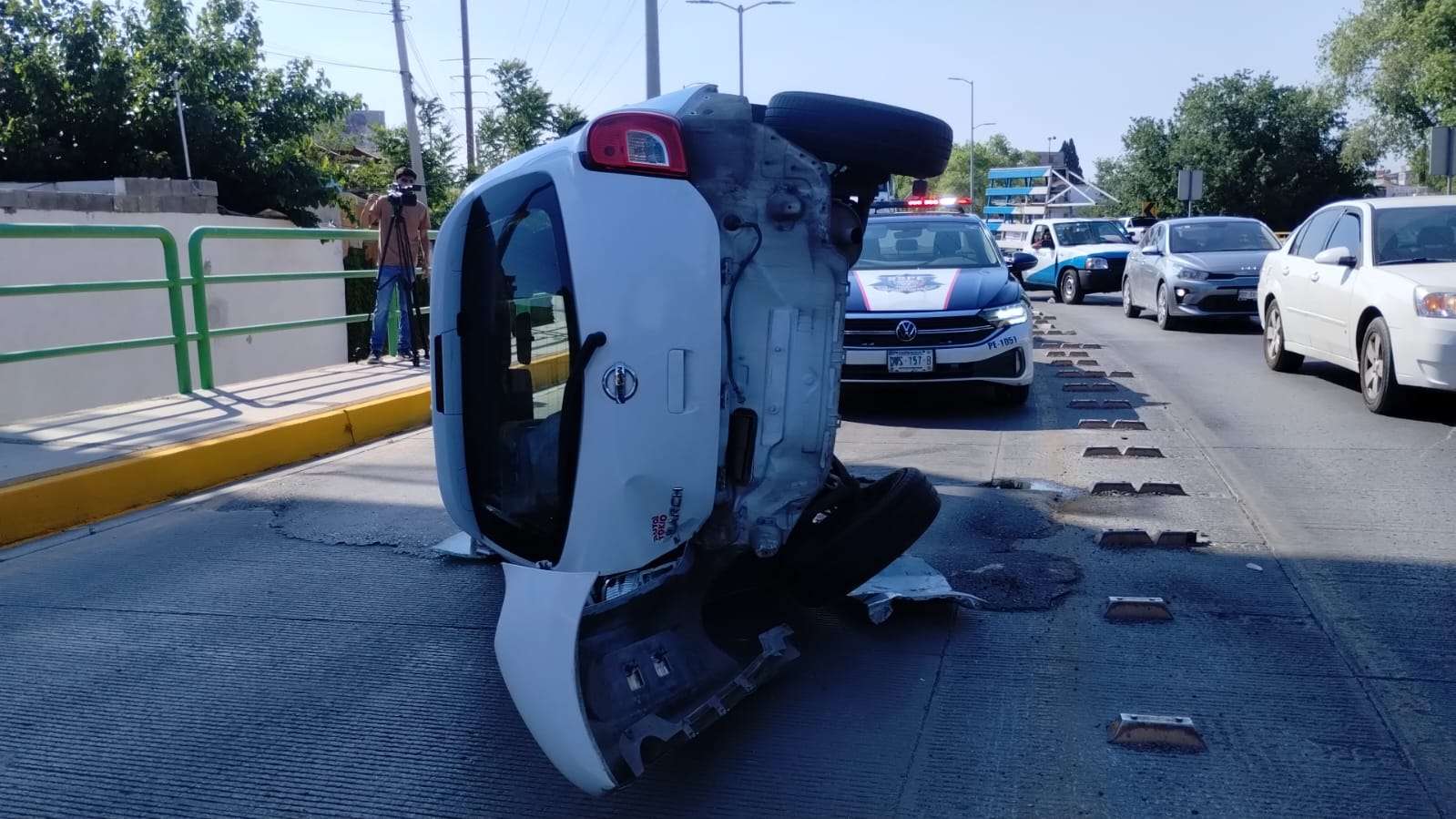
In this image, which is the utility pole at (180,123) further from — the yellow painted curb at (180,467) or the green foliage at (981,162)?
the green foliage at (981,162)

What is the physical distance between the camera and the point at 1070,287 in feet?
72.2

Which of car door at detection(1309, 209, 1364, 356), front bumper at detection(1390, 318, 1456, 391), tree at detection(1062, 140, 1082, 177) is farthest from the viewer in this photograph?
tree at detection(1062, 140, 1082, 177)

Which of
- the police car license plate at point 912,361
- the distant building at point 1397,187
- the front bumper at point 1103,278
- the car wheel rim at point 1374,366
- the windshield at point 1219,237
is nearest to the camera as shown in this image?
the car wheel rim at point 1374,366

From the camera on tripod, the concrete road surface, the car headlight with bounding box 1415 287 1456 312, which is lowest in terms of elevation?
the concrete road surface

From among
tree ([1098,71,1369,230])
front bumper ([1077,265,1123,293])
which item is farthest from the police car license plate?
tree ([1098,71,1369,230])

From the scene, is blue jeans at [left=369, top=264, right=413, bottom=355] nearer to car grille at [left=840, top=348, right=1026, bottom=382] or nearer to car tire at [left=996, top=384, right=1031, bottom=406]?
car grille at [left=840, top=348, right=1026, bottom=382]

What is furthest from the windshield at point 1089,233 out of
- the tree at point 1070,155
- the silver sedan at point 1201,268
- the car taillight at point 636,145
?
the tree at point 1070,155

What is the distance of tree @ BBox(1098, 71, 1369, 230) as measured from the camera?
4259 cm

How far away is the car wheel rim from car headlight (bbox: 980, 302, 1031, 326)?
2.30 m

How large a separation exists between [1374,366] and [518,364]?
7.05 metres

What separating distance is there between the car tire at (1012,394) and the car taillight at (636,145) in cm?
623

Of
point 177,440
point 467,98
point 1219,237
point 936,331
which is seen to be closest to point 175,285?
point 177,440

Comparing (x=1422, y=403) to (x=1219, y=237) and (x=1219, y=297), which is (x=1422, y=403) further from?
(x=1219, y=237)

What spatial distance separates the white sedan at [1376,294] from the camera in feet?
25.5
